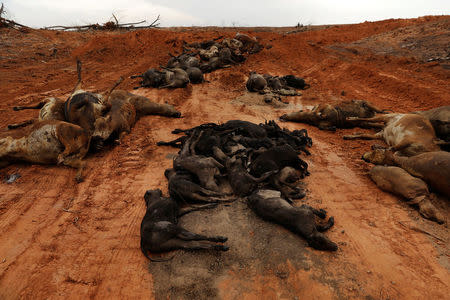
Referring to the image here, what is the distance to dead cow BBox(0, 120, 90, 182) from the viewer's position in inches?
170

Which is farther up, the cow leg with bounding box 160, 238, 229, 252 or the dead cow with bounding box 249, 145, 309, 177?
the dead cow with bounding box 249, 145, 309, 177

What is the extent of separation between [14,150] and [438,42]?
16.4 meters

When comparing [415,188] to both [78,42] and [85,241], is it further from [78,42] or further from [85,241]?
[78,42]

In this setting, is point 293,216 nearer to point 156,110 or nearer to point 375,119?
point 375,119

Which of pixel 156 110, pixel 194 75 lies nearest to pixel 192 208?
pixel 156 110

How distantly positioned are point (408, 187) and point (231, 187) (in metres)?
2.77

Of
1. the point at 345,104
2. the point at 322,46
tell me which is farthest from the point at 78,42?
the point at 345,104

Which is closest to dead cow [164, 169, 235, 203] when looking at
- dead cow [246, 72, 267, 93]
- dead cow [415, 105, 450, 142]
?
dead cow [415, 105, 450, 142]

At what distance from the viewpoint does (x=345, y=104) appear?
6934 mm

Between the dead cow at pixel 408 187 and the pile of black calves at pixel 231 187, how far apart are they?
1.25m

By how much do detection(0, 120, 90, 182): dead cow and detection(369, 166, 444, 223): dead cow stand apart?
5434mm

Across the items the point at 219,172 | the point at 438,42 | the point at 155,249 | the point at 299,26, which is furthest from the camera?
the point at 299,26

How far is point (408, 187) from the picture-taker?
3520 millimetres

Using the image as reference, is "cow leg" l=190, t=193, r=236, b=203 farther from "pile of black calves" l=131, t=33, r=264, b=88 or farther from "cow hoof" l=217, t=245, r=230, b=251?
"pile of black calves" l=131, t=33, r=264, b=88
